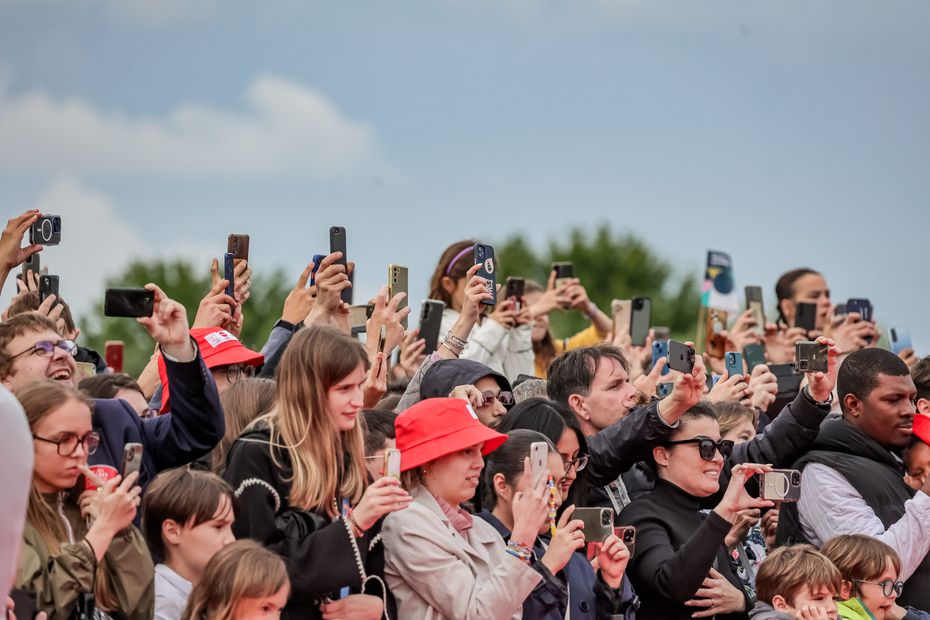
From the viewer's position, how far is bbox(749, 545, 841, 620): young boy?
6488 millimetres

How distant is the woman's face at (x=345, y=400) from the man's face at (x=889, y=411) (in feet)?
11.8

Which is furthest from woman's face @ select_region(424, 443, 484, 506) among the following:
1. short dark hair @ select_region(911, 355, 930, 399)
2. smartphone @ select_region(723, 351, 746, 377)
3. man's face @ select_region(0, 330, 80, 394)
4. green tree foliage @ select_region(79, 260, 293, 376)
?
green tree foliage @ select_region(79, 260, 293, 376)

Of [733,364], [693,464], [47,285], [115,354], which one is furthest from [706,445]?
[115,354]

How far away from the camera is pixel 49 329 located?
19.2 ft

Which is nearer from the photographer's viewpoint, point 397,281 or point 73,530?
point 73,530

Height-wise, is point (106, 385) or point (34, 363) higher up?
point (34, 363)

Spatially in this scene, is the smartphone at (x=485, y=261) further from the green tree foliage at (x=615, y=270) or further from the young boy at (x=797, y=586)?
the green tree foliage at (x=615, y=270)

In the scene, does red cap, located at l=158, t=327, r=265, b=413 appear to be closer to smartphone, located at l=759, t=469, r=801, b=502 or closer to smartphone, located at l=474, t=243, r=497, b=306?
smartphone, located at l=474, t=243, r=497, b=306

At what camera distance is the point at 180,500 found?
498 cm

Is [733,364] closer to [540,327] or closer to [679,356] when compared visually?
[679,356]

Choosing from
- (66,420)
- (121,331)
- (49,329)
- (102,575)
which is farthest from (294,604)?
(121,331)

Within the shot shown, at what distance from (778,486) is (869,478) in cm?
101

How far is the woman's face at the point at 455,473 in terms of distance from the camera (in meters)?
5.60

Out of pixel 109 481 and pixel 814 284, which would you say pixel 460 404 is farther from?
pixel 814 284
